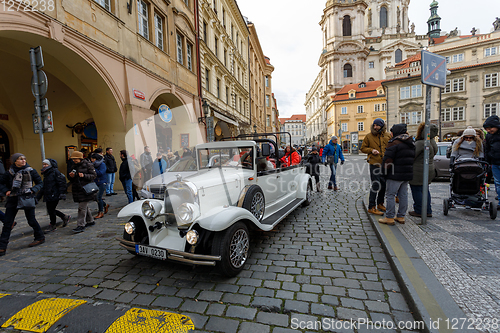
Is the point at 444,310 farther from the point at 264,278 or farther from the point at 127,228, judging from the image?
the point at 127,228

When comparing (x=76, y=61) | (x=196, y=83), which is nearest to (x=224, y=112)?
(x=196, y=83)

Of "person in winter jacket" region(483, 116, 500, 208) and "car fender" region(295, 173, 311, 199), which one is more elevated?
"person in winter jacket" region(483, 116, 500, 208)

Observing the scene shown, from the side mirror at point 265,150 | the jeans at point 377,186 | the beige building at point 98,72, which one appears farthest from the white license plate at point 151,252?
the beige building at point 98,72

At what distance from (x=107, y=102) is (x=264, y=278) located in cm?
901

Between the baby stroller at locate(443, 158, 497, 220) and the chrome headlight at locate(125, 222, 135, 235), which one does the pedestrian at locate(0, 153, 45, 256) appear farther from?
the baby stroller at locate(443, 158, 497, 220)

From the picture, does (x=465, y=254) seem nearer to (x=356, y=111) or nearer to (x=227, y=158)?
(x=227, y=158)

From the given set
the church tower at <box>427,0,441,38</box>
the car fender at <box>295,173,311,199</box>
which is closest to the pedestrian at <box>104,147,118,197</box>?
the car fender at <box>295,173,311,199</box>

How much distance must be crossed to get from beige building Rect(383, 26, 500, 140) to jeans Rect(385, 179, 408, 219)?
34.8m

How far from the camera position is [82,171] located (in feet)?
16.9

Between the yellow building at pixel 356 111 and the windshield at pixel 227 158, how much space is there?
46.8 metres

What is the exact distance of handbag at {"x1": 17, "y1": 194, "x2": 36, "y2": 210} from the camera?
4.16m

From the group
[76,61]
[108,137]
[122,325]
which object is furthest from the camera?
[108,137]

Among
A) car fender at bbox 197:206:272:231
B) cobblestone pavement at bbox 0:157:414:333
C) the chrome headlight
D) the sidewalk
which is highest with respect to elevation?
car fender at bbox 197:206:272:231

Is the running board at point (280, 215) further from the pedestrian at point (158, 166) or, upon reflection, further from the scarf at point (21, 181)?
the pedestrian at point (158, 166)
